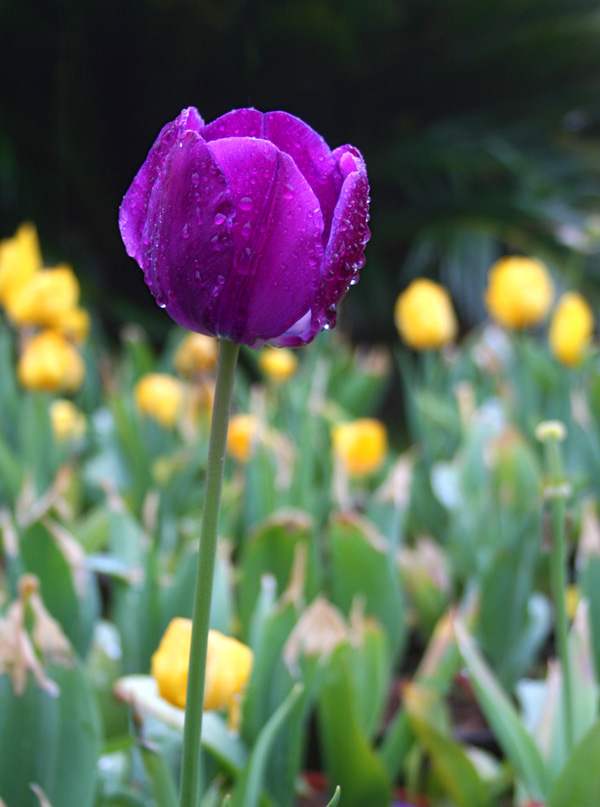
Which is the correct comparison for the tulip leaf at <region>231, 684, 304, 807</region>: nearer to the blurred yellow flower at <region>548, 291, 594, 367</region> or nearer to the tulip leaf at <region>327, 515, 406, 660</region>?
the tulip leaf at <region>327, 515, 406, 660</region>

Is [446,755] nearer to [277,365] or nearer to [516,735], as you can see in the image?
[516,735]

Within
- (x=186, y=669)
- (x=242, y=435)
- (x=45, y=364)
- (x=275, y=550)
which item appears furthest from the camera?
(x=45, y=364)

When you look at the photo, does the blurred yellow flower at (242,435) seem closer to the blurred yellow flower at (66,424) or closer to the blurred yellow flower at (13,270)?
the blurred yellow flower at (66,424)

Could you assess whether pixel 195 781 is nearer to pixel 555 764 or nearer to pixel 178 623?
pixel 178 623

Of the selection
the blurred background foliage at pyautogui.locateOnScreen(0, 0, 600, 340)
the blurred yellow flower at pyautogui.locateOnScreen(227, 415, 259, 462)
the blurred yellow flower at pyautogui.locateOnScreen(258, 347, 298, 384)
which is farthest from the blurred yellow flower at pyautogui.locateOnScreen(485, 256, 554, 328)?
the blurred background foliage at pyautogui.locateOnScreen(0, 0, 600, 340)

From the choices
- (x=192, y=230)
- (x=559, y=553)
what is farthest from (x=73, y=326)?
(x=192, y=230)
